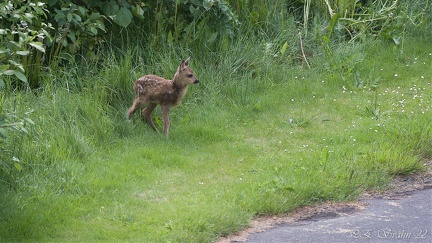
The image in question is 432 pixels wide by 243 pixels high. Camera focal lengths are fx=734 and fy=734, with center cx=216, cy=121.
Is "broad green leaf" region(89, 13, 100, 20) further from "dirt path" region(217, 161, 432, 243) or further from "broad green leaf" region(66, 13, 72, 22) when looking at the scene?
"dirt path" region(217, 161, 432, 243)

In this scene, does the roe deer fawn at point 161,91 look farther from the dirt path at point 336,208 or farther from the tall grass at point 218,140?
the dirt path at point 336,208

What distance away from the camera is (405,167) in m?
8.66

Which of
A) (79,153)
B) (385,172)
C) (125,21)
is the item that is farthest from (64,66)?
(385,172)

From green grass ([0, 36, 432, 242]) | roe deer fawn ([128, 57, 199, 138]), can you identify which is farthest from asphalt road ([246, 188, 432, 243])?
roe deer fawn ([128, 57, 199, 138])

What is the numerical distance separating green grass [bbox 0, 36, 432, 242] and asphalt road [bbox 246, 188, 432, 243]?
337 mm

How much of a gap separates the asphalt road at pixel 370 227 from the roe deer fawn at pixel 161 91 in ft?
9.75

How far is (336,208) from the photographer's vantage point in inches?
306

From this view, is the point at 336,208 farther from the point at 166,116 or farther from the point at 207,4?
the point at 207,4

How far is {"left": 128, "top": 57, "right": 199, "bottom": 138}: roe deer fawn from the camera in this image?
31.7 feet

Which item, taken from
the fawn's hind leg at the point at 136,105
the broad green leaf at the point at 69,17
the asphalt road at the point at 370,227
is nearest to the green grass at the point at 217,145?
the fawn's hind leg at the point at 136,105

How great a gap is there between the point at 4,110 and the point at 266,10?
5.65 meters

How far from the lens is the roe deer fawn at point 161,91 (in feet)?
31.7

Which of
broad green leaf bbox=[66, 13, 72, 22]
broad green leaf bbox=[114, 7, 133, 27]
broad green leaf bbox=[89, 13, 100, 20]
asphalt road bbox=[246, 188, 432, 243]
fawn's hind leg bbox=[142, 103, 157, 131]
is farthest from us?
broad green leaf bbox=[114, 7, 133, 27]

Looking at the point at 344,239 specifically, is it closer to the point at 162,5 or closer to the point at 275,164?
the point at 275,164
